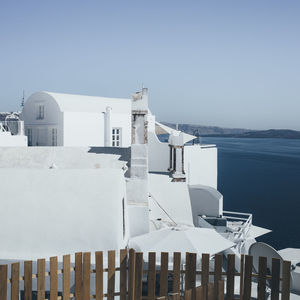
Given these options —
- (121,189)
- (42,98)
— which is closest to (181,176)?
(121,189)

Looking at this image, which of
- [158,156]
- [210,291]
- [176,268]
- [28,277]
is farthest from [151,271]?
[158,156]

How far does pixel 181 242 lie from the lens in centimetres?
1120

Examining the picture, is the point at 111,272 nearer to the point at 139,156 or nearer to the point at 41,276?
the point at 41,276

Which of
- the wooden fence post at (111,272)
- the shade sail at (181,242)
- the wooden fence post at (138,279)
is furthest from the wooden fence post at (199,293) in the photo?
the shade sail at (181,242)

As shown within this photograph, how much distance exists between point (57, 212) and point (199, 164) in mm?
18718

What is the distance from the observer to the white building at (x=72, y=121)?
87.7ft

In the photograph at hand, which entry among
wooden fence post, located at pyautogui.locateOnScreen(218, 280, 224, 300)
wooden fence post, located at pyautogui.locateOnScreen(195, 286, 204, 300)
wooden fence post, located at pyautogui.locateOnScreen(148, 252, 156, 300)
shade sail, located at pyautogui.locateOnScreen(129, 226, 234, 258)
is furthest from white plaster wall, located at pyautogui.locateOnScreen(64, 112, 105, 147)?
wooden fence post, located at pyautogui.locateOnScreen(195, 286, 204, 300)

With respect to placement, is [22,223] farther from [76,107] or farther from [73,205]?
[76,107]

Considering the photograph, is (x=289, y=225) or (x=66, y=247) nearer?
(x=66, y=247)

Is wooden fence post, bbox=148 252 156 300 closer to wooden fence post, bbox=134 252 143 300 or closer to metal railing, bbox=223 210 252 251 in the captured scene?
wooden fence post, bbox=134 252 143 300

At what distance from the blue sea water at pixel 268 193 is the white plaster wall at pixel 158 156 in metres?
25.9

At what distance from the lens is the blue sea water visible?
1980 inches

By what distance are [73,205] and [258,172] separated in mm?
99186

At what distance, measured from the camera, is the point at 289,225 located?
5253 centimetres
